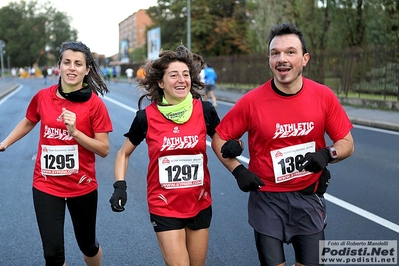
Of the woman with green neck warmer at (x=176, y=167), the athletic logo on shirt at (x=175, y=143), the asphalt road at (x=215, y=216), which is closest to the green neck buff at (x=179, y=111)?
the woman with green neck warmer at (x=176, y=167)

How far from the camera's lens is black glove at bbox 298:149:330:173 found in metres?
2.93

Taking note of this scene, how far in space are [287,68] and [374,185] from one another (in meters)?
4.57

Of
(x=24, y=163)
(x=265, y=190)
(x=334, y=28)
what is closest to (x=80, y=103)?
(x=265, y=190)

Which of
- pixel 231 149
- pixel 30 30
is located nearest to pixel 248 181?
pixel 231 149

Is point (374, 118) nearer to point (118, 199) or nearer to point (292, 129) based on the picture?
point (292, 129)

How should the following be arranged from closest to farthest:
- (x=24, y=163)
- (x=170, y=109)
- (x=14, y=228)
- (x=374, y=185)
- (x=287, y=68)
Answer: (x=287, y=68), (x=170, y=109), (x=14, y=228), (x=374, y=185), (x=24, y=163)

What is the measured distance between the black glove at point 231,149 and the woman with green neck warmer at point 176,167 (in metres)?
0.27

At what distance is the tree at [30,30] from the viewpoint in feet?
351

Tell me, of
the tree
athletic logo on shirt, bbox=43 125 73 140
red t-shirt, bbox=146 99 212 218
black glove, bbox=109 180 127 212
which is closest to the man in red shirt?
red t-shirt, bbox=146 99 212 218

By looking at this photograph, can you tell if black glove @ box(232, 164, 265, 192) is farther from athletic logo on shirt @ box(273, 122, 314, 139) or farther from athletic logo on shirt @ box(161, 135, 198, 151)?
athletic logo on shirt @ box(161, 135, 198, 151)

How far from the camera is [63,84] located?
142 inches

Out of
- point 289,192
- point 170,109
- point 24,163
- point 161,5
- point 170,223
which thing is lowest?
point 24,163

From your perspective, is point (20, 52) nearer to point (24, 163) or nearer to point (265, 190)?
point (24, 163)

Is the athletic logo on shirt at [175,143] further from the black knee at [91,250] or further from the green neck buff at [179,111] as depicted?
the black knee at [91,250]
